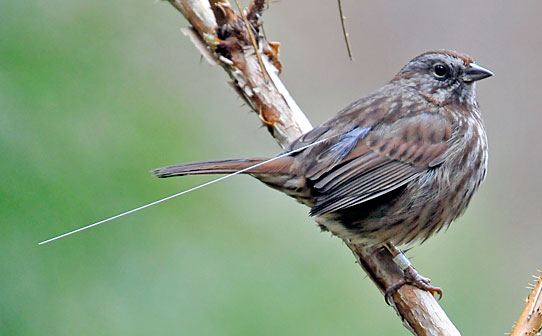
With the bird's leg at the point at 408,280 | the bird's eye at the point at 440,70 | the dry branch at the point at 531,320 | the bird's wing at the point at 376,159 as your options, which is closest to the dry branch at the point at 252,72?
the bird's leg at the point at 408,280

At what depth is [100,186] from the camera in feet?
Answer: 13.1

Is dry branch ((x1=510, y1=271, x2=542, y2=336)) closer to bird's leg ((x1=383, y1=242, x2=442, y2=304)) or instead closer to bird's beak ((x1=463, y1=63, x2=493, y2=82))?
bird's leg ((x1=383, y1=242, x2=442, y2=304))

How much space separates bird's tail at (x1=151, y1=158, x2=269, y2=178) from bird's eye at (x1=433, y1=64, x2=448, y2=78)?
1.12 meters

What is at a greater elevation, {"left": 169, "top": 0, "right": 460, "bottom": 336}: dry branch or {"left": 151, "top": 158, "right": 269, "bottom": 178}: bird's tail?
{"left": 169, "top": 0, "right": 460, "bottom": 336}: dry branch

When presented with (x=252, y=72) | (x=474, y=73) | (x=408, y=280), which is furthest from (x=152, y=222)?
(x=474, y=73)

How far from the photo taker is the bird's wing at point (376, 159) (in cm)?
368

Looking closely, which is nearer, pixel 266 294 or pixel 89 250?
pixel 89 250

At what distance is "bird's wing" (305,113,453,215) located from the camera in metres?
3.68

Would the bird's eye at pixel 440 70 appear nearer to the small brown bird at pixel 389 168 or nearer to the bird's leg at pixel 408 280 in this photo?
the small brown bird at pixel 389 168

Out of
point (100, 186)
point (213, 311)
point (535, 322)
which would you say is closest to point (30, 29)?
point (100, 186)

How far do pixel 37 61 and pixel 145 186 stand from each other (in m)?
0.89

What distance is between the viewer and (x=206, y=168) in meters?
3.45

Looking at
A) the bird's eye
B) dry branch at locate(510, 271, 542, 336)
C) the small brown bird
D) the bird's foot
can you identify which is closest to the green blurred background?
the small brown bird

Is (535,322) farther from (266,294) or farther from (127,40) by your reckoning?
(127,40)
